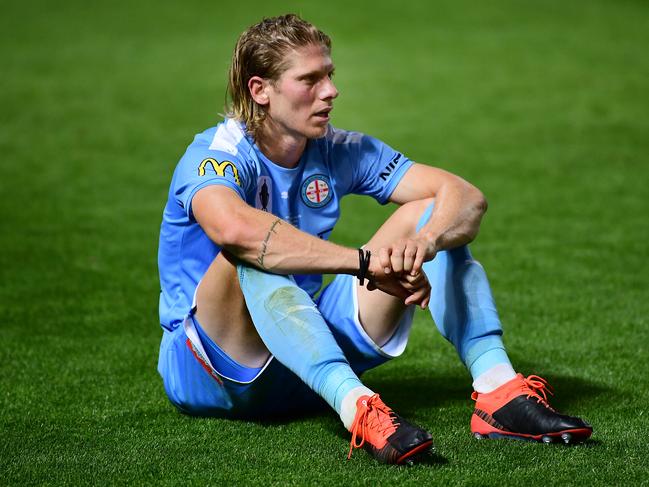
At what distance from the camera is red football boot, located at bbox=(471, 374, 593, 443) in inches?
124

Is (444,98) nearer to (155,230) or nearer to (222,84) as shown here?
(222,84)

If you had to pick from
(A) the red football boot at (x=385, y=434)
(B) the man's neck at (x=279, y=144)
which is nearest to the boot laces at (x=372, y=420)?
(A) the red football boot at (x=385, y=434)

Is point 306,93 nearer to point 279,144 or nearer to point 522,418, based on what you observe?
point 279,144

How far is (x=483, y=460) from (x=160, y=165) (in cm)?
636

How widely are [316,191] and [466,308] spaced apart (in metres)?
0.65

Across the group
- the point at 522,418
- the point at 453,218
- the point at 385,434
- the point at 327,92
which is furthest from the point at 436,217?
the point at 385,434

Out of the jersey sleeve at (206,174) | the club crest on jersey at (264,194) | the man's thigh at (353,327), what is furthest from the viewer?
the club crest on jersey at (264,194)

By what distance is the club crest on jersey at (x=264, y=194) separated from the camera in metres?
3.59

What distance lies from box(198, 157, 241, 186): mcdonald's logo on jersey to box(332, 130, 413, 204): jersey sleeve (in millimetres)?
493

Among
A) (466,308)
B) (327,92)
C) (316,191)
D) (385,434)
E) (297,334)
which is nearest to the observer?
(385,434)

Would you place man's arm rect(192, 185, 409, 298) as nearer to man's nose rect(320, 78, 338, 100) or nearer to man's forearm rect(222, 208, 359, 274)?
man's forearm rect(222, 208, 359, 274)

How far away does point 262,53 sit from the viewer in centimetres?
357

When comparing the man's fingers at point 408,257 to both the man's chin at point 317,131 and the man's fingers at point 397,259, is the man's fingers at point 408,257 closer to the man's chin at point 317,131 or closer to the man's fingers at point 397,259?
the man's fingers at point 397,259

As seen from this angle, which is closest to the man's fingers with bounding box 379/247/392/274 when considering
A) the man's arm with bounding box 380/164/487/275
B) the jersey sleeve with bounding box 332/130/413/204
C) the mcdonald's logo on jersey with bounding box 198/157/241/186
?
the man's arm with bounding box 380/164/487/275
